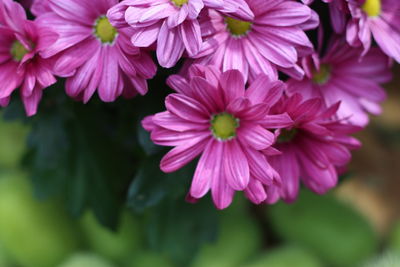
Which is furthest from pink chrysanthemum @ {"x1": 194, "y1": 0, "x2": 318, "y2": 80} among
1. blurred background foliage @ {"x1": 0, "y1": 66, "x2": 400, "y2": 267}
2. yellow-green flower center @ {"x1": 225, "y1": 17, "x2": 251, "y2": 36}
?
blurred background foliage @ {"x1": 0, "y1": 66, "x2": 400, "y2": 267}

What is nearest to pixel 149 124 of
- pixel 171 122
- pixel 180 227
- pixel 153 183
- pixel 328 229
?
pixel 171 122

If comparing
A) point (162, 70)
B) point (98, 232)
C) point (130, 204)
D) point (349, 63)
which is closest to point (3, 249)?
point (98, 232)

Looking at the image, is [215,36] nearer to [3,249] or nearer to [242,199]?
[242,199]

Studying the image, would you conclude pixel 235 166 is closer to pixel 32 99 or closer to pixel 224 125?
pixel 224 125

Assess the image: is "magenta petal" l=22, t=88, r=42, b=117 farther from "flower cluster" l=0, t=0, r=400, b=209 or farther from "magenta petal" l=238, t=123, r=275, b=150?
"magenta petal" l=238, t=123, r=275, b=150

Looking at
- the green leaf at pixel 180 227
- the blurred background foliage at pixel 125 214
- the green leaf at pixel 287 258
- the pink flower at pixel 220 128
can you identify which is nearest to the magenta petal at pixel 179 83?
the pink flower at pixel 220 128

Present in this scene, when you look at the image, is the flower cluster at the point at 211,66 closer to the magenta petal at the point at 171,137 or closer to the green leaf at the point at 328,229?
the magenta petal at the point at 171,137
